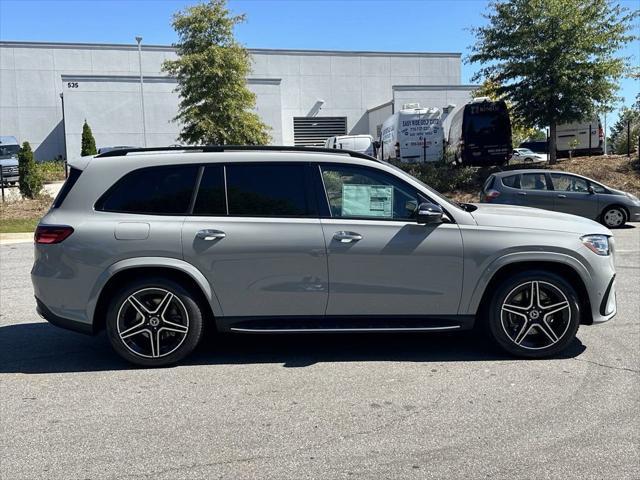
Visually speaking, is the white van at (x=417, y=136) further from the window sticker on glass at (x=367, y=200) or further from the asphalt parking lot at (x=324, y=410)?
the window sticker on glass at (x=367, y=200)

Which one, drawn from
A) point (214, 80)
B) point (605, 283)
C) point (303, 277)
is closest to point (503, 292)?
point (605, 283)

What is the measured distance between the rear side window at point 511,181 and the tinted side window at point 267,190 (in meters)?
10.3

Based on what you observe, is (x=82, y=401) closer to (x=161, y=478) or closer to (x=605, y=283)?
(x=161, y=478)

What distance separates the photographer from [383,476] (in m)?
3.25

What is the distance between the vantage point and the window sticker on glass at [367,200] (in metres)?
4.98

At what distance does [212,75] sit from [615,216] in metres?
17.1

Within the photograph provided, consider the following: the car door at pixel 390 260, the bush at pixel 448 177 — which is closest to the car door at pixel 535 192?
the bush at pixel 448 177

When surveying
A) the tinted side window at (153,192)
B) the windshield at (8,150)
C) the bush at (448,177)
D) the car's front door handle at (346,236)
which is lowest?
the car's front door handle at (346,236)

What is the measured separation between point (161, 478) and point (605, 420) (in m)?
2.76

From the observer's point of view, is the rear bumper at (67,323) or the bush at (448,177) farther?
the bush at (448,177)

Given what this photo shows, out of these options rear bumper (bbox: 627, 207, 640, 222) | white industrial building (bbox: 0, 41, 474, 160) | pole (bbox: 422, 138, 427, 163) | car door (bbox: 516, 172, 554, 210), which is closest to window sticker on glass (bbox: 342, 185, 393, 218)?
car door (bbox: 516, 172, 554, 210)

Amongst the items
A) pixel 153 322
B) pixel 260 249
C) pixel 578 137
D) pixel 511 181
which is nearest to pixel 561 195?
pixel 511 181

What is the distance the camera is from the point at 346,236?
15.9 feet

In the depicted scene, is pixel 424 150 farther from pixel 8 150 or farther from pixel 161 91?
pixel 8 150
